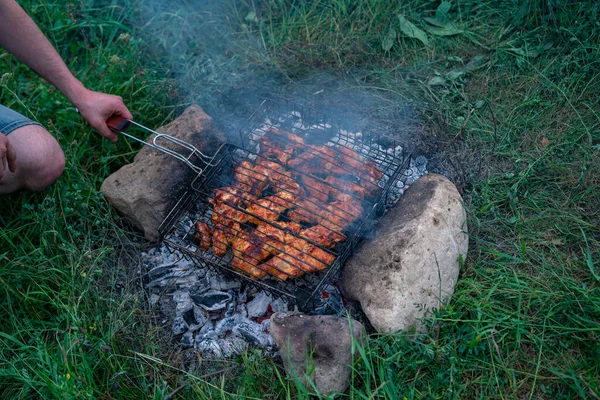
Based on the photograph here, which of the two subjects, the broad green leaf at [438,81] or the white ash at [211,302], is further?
the broad green leaf at [438,81]

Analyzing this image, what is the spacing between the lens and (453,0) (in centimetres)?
484

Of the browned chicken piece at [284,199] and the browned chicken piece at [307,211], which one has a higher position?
the browned chicken piece at [284,199]

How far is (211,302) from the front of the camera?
Answer: 3.40 metres

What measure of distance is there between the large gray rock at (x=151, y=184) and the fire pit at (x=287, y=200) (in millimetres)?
134

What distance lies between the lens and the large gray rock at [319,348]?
283 centimetres

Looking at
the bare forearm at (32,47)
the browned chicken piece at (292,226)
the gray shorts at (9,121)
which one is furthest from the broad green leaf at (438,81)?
the gray shorts at (9,121)

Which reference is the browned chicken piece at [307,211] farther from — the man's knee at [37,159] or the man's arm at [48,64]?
the man's knee at [37,159]

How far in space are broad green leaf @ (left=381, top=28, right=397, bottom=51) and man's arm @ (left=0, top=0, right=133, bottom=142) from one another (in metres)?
2.48

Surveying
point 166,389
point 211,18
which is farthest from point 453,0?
point 166,389

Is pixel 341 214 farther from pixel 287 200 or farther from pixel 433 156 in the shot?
pixel 433 156

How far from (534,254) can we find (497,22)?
246 centimetres

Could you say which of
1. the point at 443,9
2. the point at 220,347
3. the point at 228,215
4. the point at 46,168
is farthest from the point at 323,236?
the point at 443,9

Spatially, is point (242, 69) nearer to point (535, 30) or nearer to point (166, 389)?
point (535, 30)

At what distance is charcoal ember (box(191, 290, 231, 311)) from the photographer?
3.38 m
